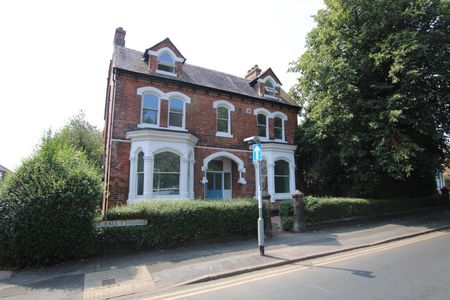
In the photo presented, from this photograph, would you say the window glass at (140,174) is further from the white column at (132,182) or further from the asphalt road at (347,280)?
the asphalt road at (347,280)

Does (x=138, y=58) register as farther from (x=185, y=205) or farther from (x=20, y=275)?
(x=20, y=275)

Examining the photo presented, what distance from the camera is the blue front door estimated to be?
53.5 feet

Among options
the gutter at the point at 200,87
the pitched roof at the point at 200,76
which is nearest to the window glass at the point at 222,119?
the gutter at the point at 200,87

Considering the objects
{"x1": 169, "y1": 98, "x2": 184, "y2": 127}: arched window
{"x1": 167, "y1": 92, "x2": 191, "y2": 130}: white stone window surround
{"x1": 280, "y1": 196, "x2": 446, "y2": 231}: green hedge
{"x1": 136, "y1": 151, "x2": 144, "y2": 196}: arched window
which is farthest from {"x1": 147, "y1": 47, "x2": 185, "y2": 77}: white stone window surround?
{"x1": 280, "y1": 196, "x2": 446, "y2": 231}: green hedge

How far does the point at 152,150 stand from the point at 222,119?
5360mm

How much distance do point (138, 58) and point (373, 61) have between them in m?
13.0

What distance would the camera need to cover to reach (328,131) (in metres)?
15.4

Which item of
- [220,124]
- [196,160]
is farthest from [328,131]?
[196,160]

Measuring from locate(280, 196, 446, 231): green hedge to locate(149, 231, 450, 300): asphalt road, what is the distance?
3.99m

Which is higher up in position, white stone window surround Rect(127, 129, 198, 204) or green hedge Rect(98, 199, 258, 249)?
white stone window surround Rect(127, 129, 198, 204)

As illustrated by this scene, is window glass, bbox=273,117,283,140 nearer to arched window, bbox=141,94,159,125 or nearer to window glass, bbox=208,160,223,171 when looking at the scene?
window glass, bbox=208,160,223,171

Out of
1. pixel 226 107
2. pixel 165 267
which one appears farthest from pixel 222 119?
pixel 165 267

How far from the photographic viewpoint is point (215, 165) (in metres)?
16.8

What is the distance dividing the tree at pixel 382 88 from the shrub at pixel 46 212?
1238 centimetres
